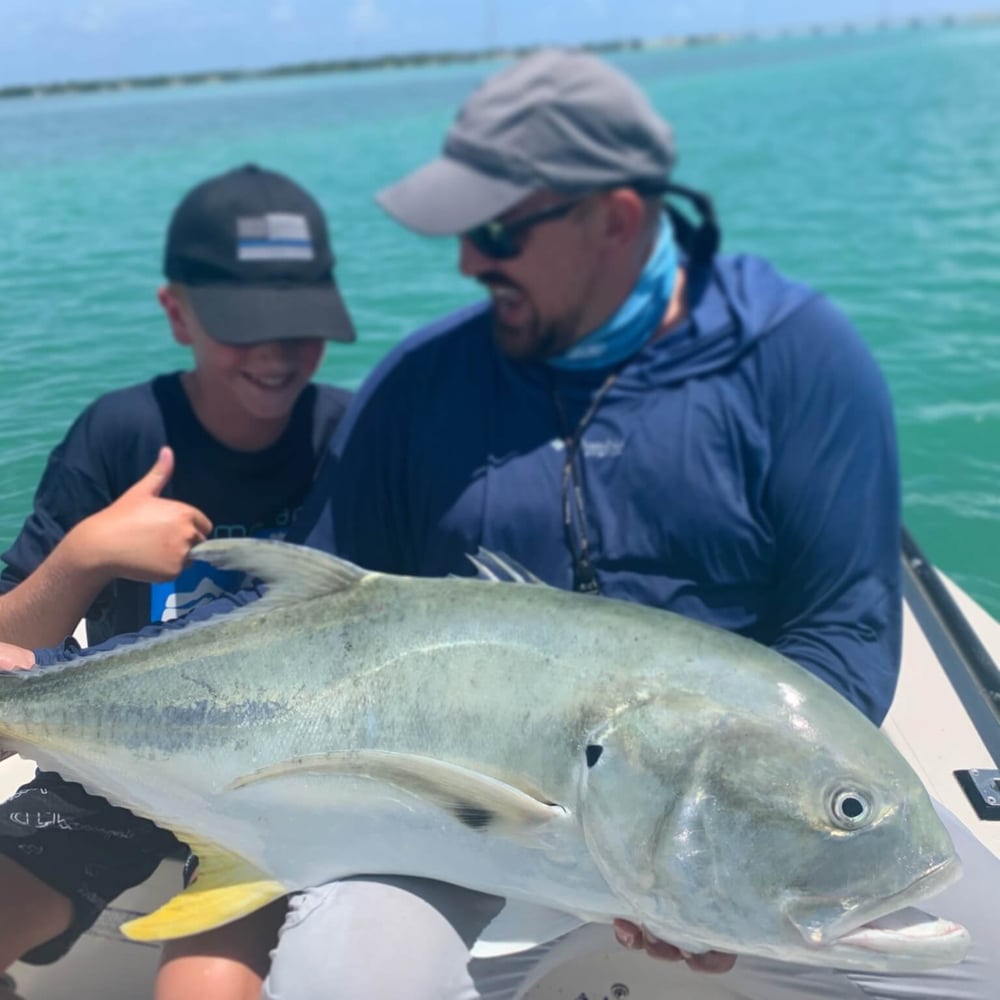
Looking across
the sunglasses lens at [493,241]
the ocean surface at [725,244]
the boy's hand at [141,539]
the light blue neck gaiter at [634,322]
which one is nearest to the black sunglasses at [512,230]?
the sunglasses lens at [493,241]

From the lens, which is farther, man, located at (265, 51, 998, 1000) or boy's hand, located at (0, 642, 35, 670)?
boy's hand, located at (0, 642, 35, 670)

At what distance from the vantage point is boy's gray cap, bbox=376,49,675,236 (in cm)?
189

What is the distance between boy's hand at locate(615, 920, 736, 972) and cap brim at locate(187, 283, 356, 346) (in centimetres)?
133

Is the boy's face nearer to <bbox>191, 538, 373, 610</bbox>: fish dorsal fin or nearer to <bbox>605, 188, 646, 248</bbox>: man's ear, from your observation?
<bbox>191, 538, 373, 610</bbox>: fish dorsal fin

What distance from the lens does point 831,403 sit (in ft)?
6.49

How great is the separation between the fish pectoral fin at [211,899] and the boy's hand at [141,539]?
0.55m

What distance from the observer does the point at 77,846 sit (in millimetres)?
2096

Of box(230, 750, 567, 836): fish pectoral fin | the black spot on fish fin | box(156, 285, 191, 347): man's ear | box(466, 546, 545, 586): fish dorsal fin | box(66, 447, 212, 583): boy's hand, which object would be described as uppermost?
box(156, 285, 191, 347): man's ear

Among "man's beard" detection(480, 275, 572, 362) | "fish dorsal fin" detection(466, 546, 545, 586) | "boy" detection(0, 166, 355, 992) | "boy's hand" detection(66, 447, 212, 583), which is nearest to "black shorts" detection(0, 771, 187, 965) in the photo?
"boy" detection(0, 166, 355, 992)

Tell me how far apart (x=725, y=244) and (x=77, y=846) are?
11.6 m

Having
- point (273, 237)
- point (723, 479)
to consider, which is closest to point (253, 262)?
point (273, 237)

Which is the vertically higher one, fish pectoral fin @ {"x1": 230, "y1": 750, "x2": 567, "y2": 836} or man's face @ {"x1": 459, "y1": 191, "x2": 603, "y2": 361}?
man's face @ {"x1": 459, "y1": 191, "x2": 603, "y2": 361}

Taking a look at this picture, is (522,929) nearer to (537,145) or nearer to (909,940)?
(909,940)

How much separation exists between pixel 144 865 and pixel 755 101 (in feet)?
121
